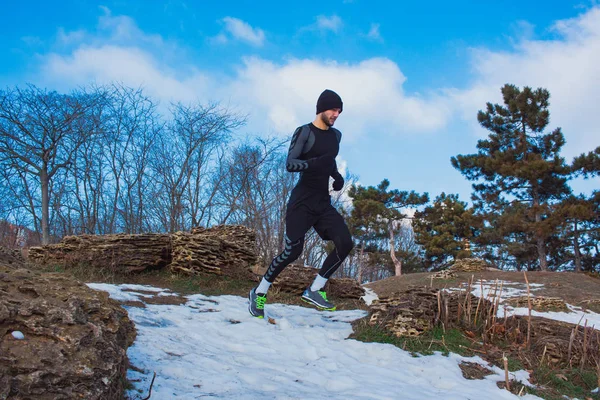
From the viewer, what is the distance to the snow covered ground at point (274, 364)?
2.66 metres

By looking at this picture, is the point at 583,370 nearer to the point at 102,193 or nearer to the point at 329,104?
the point at 329,104

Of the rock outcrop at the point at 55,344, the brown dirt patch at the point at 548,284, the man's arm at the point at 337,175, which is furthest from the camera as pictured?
the brown dirt patch at the point at 548,284

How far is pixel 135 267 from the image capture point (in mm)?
7441

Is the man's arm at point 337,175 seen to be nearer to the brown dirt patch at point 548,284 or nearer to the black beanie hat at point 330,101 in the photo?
the black beanie hat at point 330,101

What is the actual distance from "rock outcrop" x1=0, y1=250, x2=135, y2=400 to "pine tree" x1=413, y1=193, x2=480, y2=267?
25.4 metres

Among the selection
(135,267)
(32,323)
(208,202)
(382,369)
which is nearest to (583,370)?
(382,369)

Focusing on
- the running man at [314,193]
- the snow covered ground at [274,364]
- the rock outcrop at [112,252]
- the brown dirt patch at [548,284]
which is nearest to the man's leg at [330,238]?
the running man at [314,193]

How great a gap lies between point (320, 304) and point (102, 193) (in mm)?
14541

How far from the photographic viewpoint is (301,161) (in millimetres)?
4543

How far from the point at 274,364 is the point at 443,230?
2668 centimetres

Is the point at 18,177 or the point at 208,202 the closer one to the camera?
the point at 208,202

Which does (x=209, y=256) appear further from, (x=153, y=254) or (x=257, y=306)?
(x=257, y=306)

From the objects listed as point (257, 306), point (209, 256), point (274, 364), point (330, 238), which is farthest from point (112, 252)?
point (274, 364)

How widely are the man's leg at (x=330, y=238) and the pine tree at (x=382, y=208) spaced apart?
2193 centimetres
